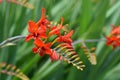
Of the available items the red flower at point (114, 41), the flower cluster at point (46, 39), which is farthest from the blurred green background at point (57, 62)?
the flower cluster at point (46, 39)

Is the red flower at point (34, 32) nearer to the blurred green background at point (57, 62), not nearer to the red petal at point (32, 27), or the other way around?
the red petal at point (32, 27)

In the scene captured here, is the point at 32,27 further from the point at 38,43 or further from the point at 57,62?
the point at 57,62

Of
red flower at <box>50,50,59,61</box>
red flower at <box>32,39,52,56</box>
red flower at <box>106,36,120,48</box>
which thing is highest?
red flower at <box>106,36,120,48</box>

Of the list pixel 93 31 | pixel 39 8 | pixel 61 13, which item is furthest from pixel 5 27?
pixel 61 13

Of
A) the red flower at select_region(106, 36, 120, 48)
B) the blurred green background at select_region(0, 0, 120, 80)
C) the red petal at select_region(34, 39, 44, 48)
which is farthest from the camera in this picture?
the blurred green background at select_region(0, 0, 120, 80)

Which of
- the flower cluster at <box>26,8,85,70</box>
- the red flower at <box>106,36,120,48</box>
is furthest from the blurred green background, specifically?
the flower cluster at <box>26,8,85,70</box>

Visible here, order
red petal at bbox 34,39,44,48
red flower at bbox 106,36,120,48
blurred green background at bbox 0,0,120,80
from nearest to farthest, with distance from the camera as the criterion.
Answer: red petal at bbox 34,39,44,48, red flower at bbox 106,36,120,48, blurred green background at bbox 0,0,120,80

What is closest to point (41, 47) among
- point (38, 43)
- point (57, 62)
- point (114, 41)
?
point (38, 43)

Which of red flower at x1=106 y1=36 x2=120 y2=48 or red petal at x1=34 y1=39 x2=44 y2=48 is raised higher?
red flower at x1=106 y1=36 x2=120 y2=48

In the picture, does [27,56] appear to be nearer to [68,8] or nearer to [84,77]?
[84,77]

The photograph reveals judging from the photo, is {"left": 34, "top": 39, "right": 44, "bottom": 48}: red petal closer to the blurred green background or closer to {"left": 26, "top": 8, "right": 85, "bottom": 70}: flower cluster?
{"left": 26, "top": 8, "right": 85, "bottom": 70}: flower cluster

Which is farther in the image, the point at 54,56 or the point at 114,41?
the point at 114,41
